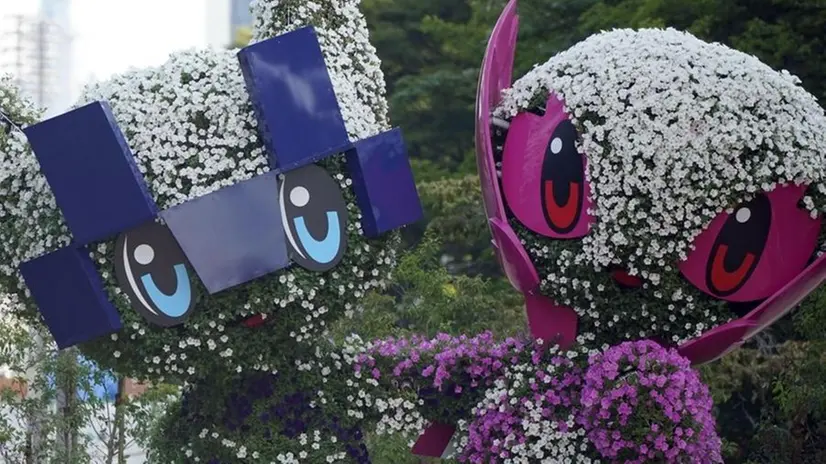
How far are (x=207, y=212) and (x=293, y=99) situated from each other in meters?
0.67

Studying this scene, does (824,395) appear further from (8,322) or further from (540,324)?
(8,322)

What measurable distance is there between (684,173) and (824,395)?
295 cm

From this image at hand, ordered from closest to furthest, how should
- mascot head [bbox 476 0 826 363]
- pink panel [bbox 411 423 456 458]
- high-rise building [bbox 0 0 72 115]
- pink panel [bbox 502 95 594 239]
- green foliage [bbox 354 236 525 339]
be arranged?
mascot head [bbox 476 0 826 363]
pink panel [bbox 502 95 594 239]
pink panel [bbox 411 423 456 458]
green foliage [bbox 354 236 525 339]
high-rise building [bbox 0 0 72 115]

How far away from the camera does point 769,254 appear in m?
5.97

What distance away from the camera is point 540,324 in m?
6.45

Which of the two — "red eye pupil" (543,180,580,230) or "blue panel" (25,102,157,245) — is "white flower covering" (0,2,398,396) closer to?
"blue panel" (25,102,157,245)

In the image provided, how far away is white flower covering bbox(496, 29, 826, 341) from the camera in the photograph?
5.81 metres

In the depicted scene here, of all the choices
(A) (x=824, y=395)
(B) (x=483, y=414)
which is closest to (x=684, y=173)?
(B) (x=483, y=414)

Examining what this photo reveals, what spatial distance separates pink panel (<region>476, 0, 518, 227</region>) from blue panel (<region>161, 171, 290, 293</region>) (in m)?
1.15

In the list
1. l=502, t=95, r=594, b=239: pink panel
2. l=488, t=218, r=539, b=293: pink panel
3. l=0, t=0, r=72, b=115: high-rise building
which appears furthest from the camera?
l=0, t=0, r=72, b=115: high-rise building

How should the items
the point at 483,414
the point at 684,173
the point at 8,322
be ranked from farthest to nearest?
1. the point at 8,322
2. the point at 483,414
3. the point at 684,173

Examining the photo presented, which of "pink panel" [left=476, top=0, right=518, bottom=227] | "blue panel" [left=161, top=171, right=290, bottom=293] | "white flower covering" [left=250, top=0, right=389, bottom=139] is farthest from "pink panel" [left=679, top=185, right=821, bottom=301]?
"blue panel" [left=161, top=171, right=290, bottom=293]

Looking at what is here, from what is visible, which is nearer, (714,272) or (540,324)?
(714,272)

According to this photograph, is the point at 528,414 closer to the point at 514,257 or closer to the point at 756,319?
the point at 514,257
